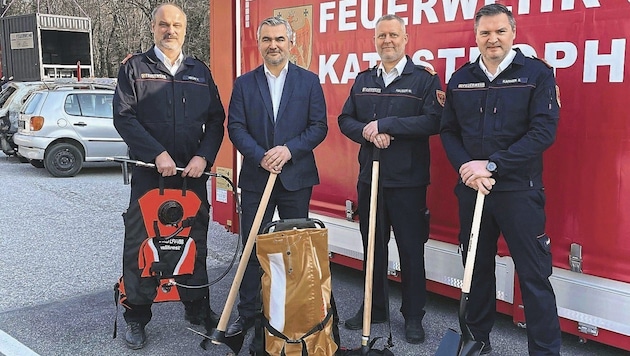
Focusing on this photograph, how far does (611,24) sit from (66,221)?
21.2 feet

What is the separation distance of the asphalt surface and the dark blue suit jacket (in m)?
1.11

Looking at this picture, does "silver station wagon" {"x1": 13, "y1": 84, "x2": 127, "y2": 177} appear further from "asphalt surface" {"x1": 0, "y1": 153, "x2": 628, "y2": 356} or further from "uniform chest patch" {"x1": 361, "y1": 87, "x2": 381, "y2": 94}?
"uniform chest patch" {"x1": 361, "y1": 87, "x2": 381, "y2": 94}

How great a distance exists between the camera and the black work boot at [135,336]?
12.2 feet

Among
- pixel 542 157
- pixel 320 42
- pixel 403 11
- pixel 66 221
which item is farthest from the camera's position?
pixel 66 221

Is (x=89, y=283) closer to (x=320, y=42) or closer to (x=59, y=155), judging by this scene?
(x=320, y=42)

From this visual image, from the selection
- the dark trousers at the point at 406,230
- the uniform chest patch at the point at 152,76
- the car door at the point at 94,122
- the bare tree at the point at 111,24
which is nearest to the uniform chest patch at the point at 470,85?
the dark trousers at the point at 406,230

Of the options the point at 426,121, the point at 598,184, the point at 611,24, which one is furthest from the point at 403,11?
the point at 598,184

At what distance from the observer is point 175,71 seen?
12.1ft

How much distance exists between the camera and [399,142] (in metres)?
3.67

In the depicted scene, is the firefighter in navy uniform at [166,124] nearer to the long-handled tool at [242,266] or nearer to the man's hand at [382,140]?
the long-handled tool at [242,266]

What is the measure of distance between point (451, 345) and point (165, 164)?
1.89 meters

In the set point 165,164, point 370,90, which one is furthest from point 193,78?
point 370,90

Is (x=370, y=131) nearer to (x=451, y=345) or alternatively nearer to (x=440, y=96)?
(x=440, y=96)

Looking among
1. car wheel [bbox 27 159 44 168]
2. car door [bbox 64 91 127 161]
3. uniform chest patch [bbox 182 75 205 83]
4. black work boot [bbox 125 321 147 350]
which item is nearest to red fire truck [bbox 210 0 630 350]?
uniform chest patch [bbox 182 75 205 83]
